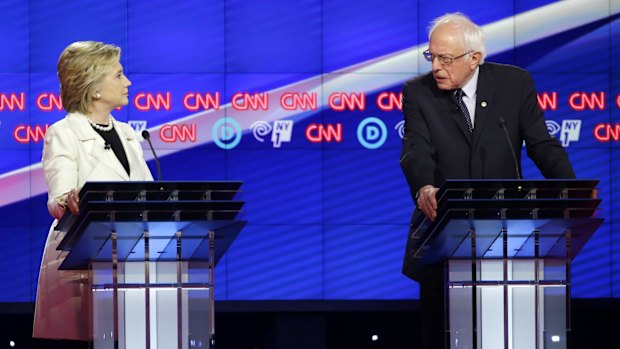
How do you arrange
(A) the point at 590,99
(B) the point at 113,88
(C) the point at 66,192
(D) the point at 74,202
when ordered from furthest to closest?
(A) the point at 590,99, (B) the point at 113,88, (C) the point at 66,192, (D) the point at 74,202

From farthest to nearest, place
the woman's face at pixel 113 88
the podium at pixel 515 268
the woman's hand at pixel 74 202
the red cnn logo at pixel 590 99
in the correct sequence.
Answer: the red cnn logo at pixel 590 99 → the woman's face at pixel 113 88 → the woman's hand at pixel 74 202 → the podium at pixel 515 268

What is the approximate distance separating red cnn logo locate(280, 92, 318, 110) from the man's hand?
349 centimetres

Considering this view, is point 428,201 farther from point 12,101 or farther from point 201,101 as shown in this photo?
point 12,101

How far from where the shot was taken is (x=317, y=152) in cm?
778

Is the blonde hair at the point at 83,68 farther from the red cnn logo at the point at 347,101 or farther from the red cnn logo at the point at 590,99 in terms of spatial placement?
the red cnn logo at the point at 590,99

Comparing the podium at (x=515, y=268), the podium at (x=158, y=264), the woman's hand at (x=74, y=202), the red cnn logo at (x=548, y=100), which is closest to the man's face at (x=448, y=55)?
the podium at (x=515, y=268)

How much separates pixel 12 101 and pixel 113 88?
2965 mm

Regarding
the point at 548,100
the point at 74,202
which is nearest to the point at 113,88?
the point at 74,202

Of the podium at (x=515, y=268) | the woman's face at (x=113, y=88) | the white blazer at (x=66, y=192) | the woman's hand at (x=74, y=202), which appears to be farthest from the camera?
the woman's face at (x=113, y=88)

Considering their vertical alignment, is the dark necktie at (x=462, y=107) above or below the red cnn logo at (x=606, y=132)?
below

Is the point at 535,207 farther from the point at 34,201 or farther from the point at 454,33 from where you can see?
the point at 34,201

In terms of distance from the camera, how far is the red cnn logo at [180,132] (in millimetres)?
7703

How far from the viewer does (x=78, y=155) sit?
478cm

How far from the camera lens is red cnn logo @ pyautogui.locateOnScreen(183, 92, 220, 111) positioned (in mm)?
7707
